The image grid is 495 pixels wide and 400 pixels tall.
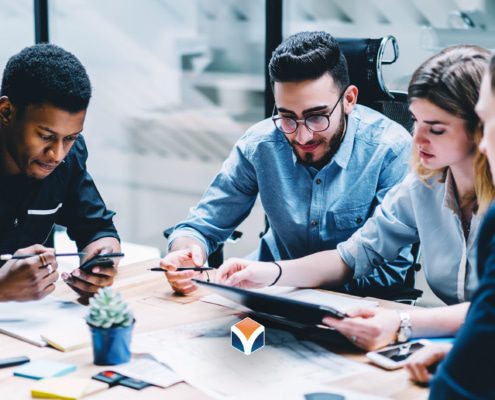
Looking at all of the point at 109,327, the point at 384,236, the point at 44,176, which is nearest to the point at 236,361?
the point at 109,327

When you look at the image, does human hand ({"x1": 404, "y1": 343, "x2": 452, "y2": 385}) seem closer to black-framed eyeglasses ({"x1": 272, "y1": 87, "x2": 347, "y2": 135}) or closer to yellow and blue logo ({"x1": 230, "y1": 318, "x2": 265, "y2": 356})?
yellow and blue logo ({"x1": 230, "y1": 318, "x2": 265, "y2": 356})

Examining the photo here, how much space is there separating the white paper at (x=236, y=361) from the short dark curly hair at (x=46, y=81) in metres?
0.67

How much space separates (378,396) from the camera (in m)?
1.23

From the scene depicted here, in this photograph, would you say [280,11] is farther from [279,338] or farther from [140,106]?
[140,106]

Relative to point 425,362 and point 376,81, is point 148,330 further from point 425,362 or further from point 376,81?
point 376,81

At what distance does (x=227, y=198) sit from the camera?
2281 millimetres

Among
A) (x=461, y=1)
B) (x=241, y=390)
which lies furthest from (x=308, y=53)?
(x=461, y=1)

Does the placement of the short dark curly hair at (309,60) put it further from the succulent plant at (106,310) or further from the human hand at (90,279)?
the succulent plant at (106,310)

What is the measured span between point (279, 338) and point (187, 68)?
5.94 metres

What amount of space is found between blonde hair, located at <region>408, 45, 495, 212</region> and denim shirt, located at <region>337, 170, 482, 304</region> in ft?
0.31

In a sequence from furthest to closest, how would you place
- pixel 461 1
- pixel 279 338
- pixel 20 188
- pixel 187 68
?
pixel 187 68 → pixel 461 1 → pixel 20 188 → pixel 279 338

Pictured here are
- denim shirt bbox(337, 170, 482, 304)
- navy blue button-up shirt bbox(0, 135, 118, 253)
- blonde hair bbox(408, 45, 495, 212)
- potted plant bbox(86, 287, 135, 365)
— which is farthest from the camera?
navy blue button-up shirt bbox(0, 135, 118, 253)

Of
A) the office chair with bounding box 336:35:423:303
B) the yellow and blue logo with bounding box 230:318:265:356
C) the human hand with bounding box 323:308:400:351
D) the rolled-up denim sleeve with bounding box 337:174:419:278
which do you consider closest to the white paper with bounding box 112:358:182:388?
the yellow and blue logo with bounding box 230:318:265:356

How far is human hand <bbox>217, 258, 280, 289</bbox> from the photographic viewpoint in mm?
1782
